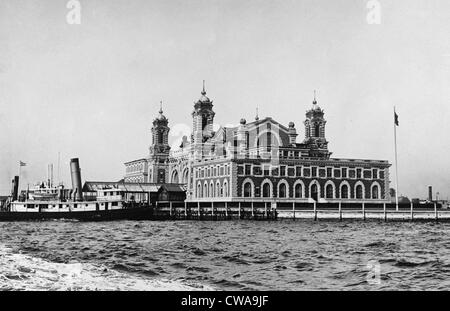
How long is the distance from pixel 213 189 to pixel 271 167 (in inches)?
437

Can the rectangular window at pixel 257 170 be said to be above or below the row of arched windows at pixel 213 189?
above

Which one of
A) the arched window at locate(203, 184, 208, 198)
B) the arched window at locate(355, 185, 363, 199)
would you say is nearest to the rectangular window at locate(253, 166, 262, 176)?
the arched window at locate(203, 184, 208, 198)

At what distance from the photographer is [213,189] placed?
88.9m

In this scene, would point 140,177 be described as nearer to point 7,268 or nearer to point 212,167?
point 212,167

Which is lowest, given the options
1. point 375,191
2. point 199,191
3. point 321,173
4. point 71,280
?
point 71,280

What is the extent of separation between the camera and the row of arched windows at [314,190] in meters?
83.4

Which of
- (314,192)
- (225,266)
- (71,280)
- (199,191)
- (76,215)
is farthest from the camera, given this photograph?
(199,191)

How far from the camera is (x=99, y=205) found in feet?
221

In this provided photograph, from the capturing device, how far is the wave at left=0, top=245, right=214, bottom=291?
1388 cm

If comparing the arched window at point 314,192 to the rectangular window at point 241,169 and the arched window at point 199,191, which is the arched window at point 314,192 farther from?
the arched window at point 199,191

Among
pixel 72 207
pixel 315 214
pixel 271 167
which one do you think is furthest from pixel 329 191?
pixel 72 207

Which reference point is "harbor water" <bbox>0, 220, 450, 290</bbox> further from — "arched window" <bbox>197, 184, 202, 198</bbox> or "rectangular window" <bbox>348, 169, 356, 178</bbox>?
"arched window" <bbox>197, 184, 202, 198</bbox>

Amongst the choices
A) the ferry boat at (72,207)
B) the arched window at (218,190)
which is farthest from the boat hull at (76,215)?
the arched window at (218,190)

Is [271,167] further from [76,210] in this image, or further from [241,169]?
[76,210]
